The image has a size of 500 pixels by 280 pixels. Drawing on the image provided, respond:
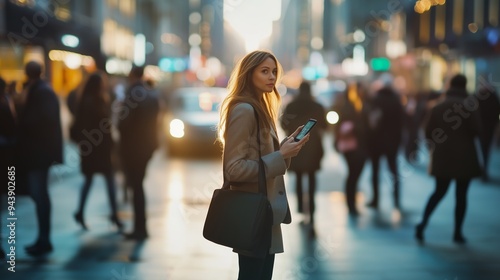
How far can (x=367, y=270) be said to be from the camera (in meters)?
6.64

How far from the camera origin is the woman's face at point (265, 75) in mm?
4039

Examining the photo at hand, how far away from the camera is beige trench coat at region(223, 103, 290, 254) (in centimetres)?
389

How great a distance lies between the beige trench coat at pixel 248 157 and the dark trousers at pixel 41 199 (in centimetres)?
387

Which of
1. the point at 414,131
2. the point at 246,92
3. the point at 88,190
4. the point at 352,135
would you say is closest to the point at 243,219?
the point at 246,92

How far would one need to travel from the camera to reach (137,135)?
838 centimetres

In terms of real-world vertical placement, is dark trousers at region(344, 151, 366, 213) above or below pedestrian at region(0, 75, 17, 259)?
below

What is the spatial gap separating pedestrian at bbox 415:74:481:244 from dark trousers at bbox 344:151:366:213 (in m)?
2.29

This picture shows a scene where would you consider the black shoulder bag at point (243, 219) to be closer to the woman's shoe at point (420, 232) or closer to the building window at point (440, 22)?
the woman's shoe at point (420, 232)

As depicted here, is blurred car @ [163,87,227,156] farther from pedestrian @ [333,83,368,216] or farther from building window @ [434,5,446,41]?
building window @ [434,5,446,41]

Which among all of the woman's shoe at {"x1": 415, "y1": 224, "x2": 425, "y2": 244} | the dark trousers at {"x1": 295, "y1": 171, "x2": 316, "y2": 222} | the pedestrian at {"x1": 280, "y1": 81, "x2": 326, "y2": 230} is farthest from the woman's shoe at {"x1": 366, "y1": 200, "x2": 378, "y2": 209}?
the woman's shoe at {"x1": 415, "y1": 224, "x2": 425, "y2": 244}

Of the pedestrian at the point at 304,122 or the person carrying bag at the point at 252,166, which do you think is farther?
the pedestrian at the point at 304,122

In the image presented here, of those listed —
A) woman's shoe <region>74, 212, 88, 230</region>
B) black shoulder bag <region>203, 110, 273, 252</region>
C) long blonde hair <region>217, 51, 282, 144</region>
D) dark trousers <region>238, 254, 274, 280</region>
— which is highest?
long blonde hair <region>217, 51, 282, 144</region>

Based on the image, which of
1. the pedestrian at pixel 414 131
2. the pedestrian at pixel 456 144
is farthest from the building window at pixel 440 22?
the pedestrian at pixel 456 144

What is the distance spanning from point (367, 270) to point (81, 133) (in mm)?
3918
